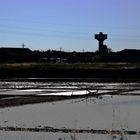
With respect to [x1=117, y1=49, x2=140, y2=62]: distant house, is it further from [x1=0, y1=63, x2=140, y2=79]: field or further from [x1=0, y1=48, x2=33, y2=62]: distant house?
[x1=0, y1=63, x2=140, y2=79]: field

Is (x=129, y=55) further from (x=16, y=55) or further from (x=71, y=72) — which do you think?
(x=71, y=72)

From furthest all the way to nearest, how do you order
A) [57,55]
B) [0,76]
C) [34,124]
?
1. [57,55]
2. [0,76]
3. [34,124]

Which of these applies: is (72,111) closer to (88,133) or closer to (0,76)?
(88,133)

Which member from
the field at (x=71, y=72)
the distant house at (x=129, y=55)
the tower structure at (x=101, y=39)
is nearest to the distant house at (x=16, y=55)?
the tower structure at (x=101, y=39)

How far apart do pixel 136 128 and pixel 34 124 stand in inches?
75.0

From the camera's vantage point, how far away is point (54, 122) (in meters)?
9.39

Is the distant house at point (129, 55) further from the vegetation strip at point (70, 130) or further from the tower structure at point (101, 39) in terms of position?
the vegetation strip at point (70, 130)

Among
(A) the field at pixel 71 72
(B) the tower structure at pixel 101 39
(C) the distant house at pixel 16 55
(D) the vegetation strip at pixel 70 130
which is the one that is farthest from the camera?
(B) the tower structure at pixel 101 39

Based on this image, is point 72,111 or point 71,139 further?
point 72,111

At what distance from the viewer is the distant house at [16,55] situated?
255 ft

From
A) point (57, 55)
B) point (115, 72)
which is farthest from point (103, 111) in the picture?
point (57, 55)

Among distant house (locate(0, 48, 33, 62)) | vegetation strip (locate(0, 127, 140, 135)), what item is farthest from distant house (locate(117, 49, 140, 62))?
vegetation strip (locate(0, 127, 140, 135))

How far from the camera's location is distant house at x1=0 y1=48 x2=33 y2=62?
77.7 metres

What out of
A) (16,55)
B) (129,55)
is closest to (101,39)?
(129,55)
